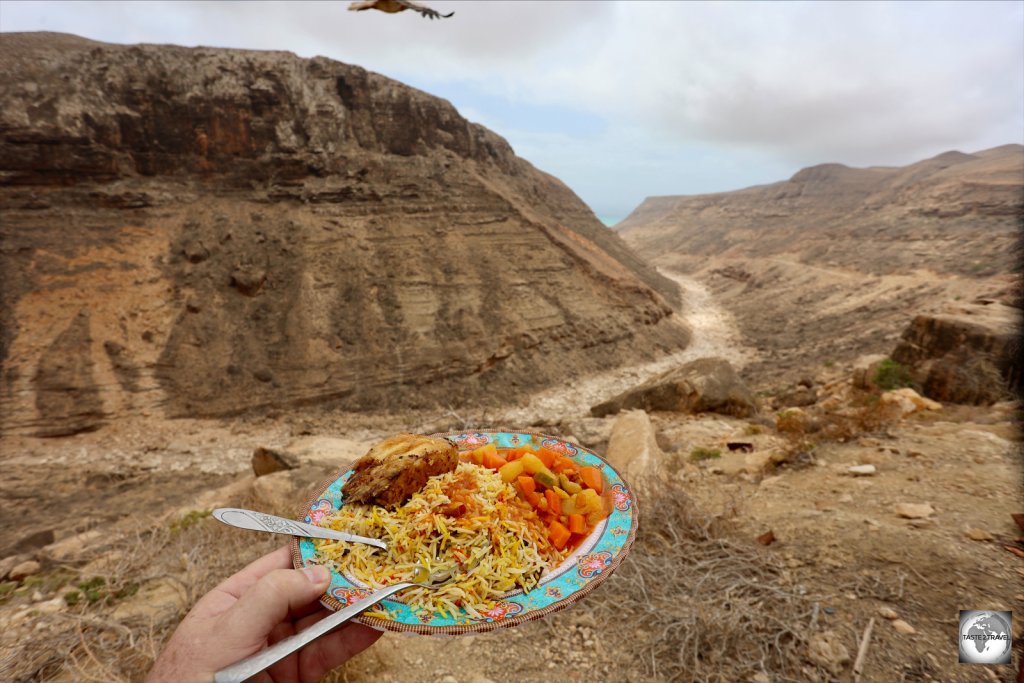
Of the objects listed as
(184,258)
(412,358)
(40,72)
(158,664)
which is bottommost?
(412,358)

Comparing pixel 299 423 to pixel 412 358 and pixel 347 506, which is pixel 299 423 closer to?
pixel 412 358

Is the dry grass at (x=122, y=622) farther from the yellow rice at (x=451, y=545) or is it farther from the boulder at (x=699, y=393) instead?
the boulder at (x=699, y=393)

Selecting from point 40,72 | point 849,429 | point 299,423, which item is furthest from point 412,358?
point 40,72

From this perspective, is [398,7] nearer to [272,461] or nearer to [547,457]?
[547,457]

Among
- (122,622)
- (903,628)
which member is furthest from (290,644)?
(903,628)

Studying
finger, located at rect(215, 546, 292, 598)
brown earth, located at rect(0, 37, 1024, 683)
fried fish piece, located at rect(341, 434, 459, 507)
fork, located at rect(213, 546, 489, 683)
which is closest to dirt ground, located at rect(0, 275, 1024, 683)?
brown earth, located at rect(0, 37, 1024, 683)

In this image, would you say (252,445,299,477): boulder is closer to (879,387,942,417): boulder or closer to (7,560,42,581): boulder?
(7,560,42,581): boulder

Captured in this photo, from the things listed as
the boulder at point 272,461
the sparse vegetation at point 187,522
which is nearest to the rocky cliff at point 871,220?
the boulder at point 272,461

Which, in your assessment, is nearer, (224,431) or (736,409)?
(736,409)
